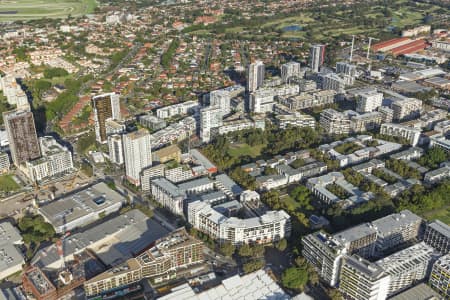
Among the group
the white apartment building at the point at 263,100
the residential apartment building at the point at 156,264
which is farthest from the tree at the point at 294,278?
the white apartment building at the point at 263,100

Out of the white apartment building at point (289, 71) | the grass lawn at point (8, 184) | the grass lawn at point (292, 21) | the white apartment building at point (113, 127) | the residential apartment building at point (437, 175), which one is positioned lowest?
the grass lawn at point (8, 184)

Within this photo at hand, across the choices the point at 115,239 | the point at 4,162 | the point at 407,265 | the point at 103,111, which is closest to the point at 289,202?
the point at 407,265

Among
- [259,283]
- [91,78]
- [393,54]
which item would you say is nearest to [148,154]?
[259,283]

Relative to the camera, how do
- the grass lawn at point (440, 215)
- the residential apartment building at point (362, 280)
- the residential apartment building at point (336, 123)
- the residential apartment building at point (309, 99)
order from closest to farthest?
the residential apartment building at point (362, 280) → the grass lawn at point (440, 215) → the residential apartment building at point (336, 123) → the residential apartment building at point (309, 99)

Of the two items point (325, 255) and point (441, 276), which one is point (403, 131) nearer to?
point (441, 276)

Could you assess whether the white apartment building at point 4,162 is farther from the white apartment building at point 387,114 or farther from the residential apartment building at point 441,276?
the white apartment building at point 387,114

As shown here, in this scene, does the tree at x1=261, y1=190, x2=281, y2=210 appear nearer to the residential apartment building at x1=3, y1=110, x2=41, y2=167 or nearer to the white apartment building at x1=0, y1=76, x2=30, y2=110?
the residential apartment building at x1=3, y1=110, x2=41, y2=167
